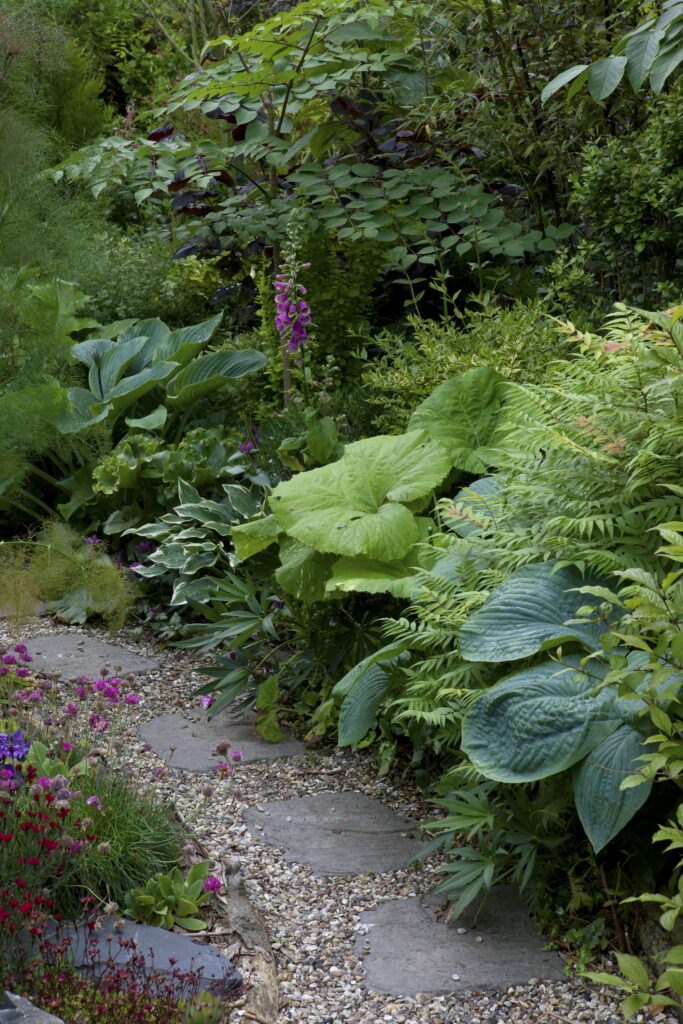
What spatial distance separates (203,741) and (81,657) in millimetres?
881

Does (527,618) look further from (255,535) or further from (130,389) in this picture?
(130,389)

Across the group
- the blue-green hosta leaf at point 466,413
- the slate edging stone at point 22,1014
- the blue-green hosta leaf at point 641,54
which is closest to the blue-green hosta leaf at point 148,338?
the blue-green hosta leaf at point 466,413

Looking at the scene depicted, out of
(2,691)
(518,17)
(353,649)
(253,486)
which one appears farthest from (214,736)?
(518,17)

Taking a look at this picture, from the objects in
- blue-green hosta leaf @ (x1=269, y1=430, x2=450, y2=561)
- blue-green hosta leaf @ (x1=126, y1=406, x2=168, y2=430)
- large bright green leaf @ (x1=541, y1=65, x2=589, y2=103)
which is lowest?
blue-green hosta leaf @ (x1=126, y1=406, x2=168, y2=430)

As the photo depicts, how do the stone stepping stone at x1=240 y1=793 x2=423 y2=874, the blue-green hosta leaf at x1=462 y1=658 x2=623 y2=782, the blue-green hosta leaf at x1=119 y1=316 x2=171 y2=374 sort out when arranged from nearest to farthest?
the blue-green hosta leaf at x1=462 y1=658 x2=623 y2=782, the stone stepping stone at x1=240 y1=793 x2=423 y2=874, the blue-green hosta leaf at x1=119 y1=316 x2=171 y2=374

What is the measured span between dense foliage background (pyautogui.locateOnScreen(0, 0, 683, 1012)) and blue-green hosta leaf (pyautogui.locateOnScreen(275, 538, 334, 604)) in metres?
0.01

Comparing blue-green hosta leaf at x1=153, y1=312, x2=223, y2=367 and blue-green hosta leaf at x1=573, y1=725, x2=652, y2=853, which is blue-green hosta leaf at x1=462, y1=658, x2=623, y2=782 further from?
blue-green hosta leaf at x1=153, y1=312, x2=223, y2=367

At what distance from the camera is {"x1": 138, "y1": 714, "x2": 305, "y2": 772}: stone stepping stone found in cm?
344

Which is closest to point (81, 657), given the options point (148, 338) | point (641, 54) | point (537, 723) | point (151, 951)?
point (148, 338)

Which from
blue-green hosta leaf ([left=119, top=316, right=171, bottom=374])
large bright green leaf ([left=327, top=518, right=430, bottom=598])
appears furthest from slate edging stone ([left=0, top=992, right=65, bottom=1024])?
blue-green hosta leaf ([left=119, top=316, right=171, bottom=374])

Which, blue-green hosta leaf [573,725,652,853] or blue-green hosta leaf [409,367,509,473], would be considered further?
blue-green hosta leaf [409,367,509,473]

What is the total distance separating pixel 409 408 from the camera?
164 inches

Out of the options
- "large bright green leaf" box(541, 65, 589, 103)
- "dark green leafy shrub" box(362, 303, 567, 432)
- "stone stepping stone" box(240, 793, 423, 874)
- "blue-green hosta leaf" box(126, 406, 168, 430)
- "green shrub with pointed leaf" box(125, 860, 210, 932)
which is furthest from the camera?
"blue-green hosta leaf" box(126, 406, 168, 430)

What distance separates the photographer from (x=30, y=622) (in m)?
4.54
